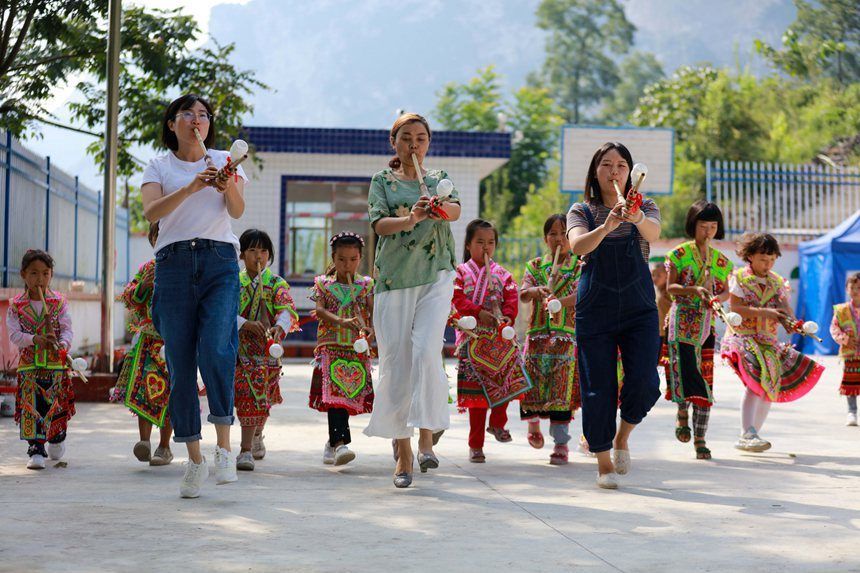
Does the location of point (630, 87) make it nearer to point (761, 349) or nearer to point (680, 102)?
point (680, 102)

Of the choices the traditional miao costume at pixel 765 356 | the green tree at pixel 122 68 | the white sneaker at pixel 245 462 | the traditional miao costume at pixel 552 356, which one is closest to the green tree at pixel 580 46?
the green tree at pixel 122 68

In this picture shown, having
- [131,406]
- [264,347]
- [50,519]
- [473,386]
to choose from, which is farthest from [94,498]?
[473,386]

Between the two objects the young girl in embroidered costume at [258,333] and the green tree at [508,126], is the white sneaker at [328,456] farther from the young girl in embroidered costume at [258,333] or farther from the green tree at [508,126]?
the green tree at [508,126]

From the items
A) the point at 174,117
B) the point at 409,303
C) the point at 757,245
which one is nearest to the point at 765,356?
the point at 757,245

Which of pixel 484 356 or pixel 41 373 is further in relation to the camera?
pixel 484 356

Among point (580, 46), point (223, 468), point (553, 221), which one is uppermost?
point (580, 46)

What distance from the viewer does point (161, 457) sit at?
6.36 metres

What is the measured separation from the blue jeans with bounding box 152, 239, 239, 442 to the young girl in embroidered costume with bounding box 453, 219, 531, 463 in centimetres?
183

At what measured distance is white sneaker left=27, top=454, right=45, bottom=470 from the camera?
20.4 feet

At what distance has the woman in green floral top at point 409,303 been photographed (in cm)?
571

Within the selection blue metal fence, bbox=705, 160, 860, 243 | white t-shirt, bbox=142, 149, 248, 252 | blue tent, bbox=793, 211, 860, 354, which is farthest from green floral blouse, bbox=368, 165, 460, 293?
blue metal fence, bbox=705, 160, 860, 243

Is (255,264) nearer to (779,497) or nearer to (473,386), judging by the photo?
(473,386)

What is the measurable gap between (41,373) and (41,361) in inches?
2.7

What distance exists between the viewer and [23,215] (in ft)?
40.2
